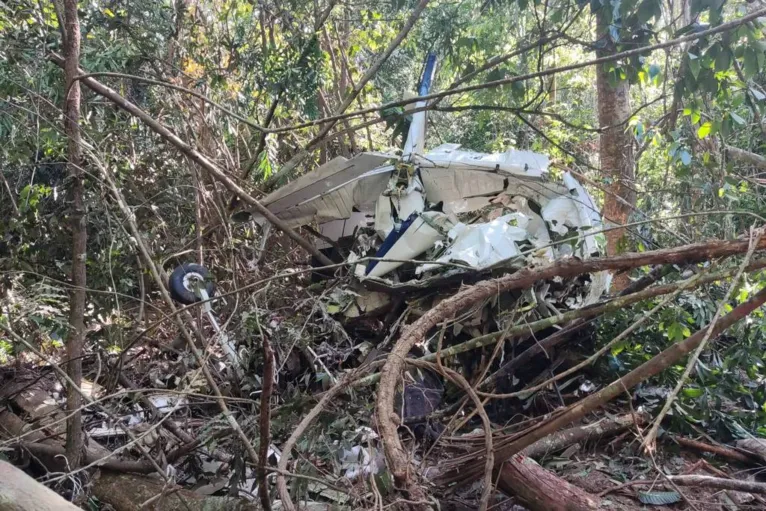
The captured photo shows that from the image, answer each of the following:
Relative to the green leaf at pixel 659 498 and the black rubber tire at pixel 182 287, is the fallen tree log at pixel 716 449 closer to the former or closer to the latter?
the green leaf at pixel 659 498

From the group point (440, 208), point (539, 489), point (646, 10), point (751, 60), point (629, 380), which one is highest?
point (646, 10)

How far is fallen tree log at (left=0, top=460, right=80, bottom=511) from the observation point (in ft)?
4.05

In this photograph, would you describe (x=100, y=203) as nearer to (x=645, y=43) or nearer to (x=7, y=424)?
(x=7, y=424)

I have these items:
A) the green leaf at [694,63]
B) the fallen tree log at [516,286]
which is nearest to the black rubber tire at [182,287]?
the fallen tree log at [516,286]

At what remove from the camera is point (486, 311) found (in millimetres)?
3676

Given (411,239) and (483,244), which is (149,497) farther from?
(483,244)

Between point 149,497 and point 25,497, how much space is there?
70.8 inches

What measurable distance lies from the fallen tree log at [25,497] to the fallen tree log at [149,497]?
1.30 m

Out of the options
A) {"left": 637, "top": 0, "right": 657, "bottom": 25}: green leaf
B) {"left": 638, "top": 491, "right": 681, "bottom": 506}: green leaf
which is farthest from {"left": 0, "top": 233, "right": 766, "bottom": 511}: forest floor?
{"left": 637, "top": 0, "right": 657, "bottom": 25}: green leaf

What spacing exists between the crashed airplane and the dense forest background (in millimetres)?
318

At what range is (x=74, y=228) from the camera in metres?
3.00

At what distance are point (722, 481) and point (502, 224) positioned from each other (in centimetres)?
204

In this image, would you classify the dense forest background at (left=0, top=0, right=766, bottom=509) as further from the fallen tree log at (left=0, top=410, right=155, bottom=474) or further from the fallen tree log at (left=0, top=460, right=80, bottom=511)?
the fallen tree log at (left=0, top=460, right=80, bottom=511)

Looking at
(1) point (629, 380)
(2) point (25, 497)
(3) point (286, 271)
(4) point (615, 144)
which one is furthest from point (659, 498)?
(4) point (615, 144)
